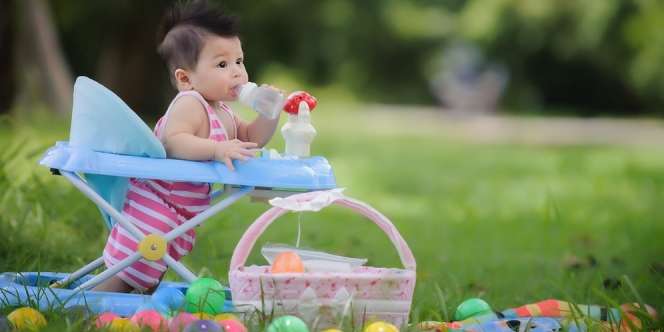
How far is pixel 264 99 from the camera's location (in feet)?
8.74

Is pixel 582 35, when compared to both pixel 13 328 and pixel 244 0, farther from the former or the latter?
pixel 13 328

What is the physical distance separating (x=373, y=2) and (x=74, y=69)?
18.6ft

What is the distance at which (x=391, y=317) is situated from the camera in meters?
2.46

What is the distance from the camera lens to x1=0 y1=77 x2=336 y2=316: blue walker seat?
8.23ft

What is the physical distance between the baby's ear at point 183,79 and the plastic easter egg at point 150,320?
0.71 meters

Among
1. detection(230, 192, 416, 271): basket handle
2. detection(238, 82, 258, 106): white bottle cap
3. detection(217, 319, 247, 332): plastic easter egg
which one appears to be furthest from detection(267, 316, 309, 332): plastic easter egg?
detection(238, 82, 258, 106): white bottle cap

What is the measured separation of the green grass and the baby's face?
685mm

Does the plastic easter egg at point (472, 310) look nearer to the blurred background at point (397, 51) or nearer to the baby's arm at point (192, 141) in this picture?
the baby's arm at point (192, 141)

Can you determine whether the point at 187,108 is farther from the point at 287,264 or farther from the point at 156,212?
the point at 287,264

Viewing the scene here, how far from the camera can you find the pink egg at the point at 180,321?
2217 mm

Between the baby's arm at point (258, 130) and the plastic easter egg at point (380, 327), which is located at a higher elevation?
the baby's arm at point (258, 130)

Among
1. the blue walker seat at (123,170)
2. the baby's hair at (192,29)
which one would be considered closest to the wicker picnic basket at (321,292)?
the blue walker seat at (123,170)

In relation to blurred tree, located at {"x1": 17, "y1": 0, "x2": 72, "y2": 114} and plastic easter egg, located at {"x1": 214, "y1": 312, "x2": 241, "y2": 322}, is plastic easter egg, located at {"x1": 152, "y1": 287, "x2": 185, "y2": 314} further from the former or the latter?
blurred tree, located at {"x1": 17, "y1": 0, "x2": 72, "y2": 114}

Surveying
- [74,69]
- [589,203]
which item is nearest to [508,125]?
[74,69]
